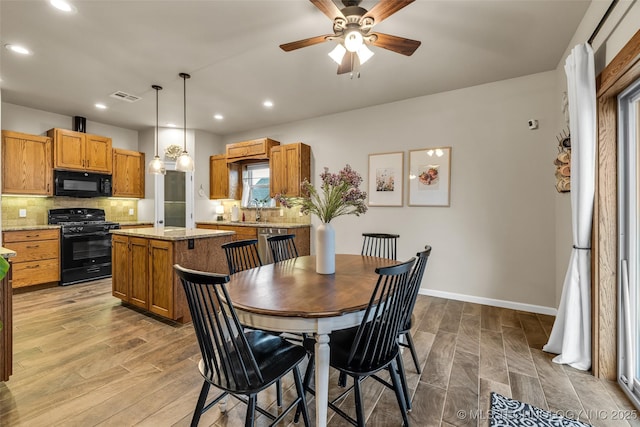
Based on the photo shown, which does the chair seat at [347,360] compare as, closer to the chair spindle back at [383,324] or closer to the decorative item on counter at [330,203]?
the chair spindle back at [383,324]

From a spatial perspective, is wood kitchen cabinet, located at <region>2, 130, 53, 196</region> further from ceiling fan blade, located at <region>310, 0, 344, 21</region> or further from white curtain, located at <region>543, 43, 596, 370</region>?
white curtain, located at <region>543, 43, 596, 370</region>

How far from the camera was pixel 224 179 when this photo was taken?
232 inches

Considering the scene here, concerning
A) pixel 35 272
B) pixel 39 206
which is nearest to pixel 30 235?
pixel 35 272

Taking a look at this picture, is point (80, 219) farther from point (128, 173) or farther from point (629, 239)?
point (629, 239)

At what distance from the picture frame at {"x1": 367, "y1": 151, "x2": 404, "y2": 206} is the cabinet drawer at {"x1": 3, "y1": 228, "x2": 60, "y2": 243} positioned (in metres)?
4.84

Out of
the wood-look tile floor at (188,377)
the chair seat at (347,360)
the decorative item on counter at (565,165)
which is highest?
the decorative item on counter at (565,165)

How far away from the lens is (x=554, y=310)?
3.23 metres

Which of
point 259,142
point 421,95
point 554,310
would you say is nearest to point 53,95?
point 259,142

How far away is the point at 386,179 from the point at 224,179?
132 inches

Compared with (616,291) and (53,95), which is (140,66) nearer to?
(53,95)

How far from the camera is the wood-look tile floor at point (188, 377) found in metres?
1.73

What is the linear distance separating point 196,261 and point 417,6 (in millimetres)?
3173

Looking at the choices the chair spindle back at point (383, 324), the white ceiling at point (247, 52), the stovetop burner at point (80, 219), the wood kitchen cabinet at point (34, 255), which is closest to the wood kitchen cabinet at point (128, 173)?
the stovetop burner at point (80, 219)

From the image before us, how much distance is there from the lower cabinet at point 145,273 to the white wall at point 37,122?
2.75 meters
